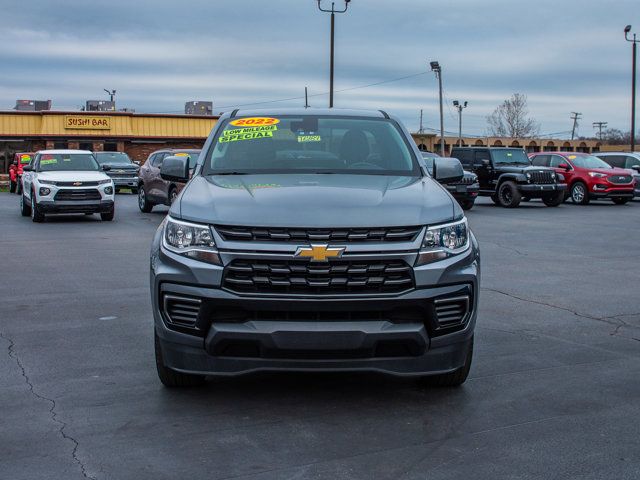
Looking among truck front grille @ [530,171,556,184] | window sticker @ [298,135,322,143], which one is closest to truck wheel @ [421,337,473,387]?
window sticker @ [298,135,322,143]

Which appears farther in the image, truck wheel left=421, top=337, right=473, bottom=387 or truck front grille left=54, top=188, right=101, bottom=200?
truck front grille left=54, top=188, right=101, bottom=200

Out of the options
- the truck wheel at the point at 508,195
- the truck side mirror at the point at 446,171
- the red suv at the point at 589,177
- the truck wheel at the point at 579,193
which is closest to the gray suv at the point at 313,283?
the truck side mirror at the point at 446,171

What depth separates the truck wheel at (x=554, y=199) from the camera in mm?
27938

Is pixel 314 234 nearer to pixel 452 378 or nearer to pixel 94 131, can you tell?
pixel 452 378

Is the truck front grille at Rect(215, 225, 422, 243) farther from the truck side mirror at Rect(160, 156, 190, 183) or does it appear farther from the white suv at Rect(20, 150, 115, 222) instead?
the white suv at Rect(20, 150, 115, 222)

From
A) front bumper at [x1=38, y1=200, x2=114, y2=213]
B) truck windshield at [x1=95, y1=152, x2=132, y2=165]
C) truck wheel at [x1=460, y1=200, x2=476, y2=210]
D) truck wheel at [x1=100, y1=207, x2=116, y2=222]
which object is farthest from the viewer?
truck windshield at [x1=95, y1=152, x2=132, y2=165]

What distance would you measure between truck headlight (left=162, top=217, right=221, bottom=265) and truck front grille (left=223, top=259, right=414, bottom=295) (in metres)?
0.16

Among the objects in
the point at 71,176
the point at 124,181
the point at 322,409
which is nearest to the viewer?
the point at 322,409

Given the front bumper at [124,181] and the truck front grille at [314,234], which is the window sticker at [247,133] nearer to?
the truck front grille at [314,234]

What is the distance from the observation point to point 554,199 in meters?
28.1

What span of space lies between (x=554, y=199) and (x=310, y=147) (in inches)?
902

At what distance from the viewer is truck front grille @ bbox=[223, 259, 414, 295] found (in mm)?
4785

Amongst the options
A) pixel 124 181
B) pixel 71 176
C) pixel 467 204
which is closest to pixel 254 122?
pixel 71 176

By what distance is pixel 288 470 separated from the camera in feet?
13.7
